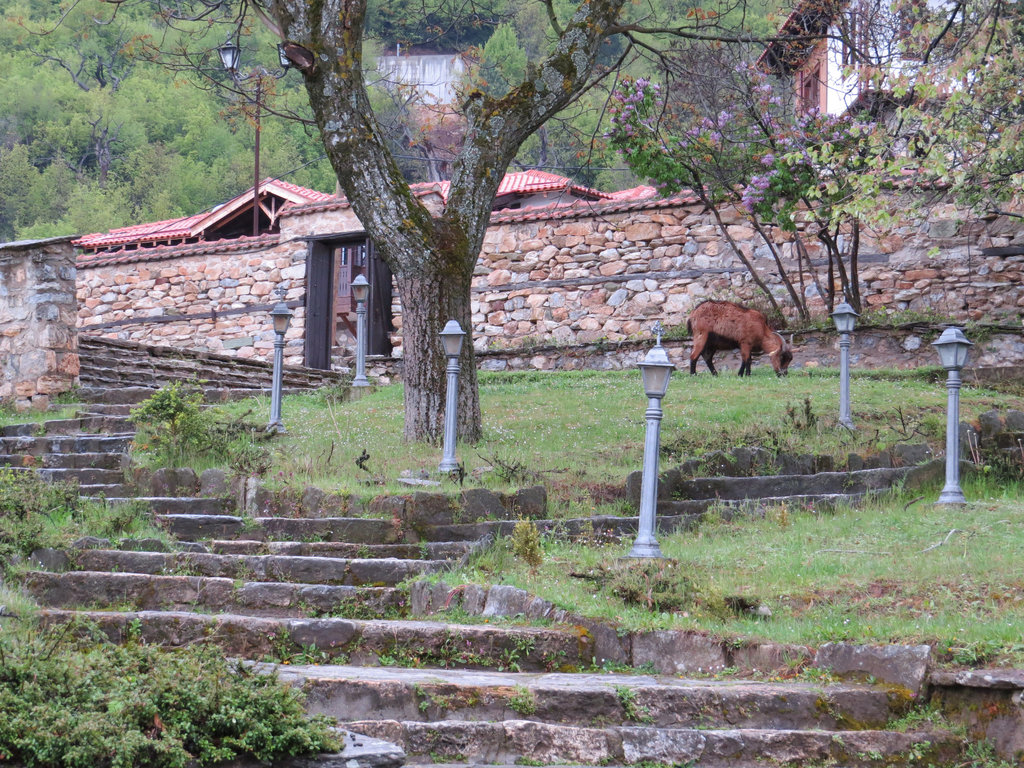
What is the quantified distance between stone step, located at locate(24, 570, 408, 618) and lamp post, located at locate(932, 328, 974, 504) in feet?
12.9

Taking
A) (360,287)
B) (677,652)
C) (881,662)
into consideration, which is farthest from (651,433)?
(360,287)

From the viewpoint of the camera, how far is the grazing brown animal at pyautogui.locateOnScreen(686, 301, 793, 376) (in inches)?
528

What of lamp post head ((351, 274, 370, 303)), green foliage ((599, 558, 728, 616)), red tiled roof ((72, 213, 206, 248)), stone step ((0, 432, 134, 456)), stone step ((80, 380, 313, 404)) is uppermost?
red tiled roof ((72, 213, 206, 248))

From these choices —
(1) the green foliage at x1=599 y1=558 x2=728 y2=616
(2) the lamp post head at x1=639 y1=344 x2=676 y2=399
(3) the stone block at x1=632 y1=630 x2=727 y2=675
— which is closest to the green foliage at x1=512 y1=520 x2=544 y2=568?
(1) the green foliage at x1=599 y1=558 x2=728 y2=616

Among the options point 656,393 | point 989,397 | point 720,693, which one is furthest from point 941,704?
point 989,397

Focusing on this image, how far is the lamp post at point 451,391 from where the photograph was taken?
8.53 m

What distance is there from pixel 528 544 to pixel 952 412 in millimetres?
3310

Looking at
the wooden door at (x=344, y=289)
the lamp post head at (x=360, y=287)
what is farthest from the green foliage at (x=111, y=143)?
the lamp post head at (x=360, y=287)

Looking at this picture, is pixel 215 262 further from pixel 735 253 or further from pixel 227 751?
pixel 227 751

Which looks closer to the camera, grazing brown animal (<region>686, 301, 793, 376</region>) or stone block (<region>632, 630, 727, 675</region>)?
stone block (<region>632, 630, 727, 675</region>)

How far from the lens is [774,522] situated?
25.3ft

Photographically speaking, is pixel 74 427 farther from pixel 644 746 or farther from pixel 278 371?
pixel 644 746

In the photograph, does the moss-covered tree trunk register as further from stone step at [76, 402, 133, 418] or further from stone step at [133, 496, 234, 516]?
stone step at [76, 402, 133, 418]

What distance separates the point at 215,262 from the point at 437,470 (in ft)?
42.5
